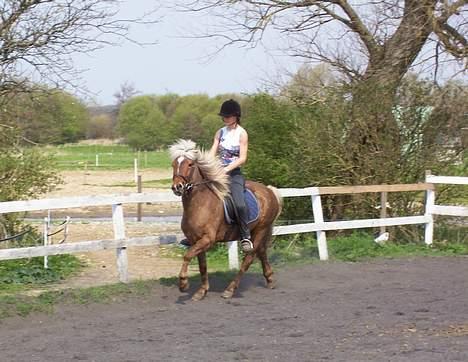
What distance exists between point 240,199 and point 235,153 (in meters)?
0.63

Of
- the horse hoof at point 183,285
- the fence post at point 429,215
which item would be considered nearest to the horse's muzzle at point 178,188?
the horse hoof at point 183,285

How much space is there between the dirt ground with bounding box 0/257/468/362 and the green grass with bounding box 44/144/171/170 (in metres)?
34.0

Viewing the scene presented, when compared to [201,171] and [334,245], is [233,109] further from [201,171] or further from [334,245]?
[334,245]

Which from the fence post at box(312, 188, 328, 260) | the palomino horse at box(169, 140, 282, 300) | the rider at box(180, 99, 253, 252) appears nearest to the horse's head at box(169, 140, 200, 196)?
the palomino horse at box(169, 140, 282, 300)

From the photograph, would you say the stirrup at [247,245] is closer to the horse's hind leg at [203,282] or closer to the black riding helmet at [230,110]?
the horse's hind leg at [203,282]

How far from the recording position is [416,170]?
14656mm

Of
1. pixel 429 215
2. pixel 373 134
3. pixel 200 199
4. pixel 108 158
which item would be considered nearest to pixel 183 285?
pixel 200 199

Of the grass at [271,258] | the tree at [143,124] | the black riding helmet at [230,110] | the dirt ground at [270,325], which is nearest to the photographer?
the dirt ground at [270,325]

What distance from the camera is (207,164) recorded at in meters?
9.01

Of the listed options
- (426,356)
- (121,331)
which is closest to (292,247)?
(121,331)

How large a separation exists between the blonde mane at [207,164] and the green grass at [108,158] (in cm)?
3396

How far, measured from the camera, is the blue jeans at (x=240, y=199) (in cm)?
916

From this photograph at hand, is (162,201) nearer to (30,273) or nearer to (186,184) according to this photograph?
(186,184)

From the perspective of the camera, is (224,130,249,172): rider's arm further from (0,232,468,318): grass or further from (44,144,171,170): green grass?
(44,144,171,170): green grass
